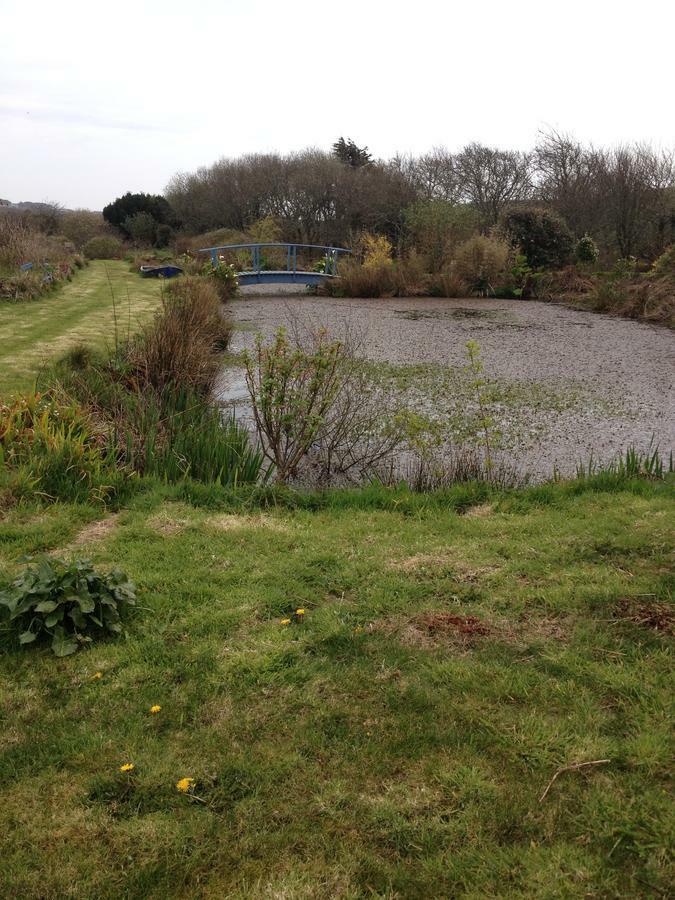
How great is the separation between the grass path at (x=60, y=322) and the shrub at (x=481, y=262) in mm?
8427

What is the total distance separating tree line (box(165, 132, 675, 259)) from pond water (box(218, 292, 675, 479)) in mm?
6940

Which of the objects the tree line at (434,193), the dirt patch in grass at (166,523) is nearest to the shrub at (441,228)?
the tree line at (434,193)

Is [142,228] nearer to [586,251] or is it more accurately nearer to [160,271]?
[160,271]

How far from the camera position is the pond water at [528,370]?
21.6ft

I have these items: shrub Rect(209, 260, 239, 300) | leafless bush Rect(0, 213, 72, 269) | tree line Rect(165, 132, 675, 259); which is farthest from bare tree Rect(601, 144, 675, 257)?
leafless bush Rect(0, 213, 72, 269)

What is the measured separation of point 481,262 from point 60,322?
40.8 ft

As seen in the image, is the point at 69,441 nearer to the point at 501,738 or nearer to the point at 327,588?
the point at 327,588

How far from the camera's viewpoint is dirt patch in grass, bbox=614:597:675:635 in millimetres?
2827

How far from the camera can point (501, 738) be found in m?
2.24

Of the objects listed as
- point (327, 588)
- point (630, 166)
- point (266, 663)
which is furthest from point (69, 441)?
point (630, 166)

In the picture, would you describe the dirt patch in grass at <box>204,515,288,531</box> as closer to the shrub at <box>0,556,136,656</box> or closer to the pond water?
the shrub at <box>0,556,136,656</box>

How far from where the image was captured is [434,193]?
2786 cm

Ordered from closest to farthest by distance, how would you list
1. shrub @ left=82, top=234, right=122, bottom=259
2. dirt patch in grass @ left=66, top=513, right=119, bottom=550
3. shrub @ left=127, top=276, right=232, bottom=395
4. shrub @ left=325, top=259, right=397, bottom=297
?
dirt patch in grass @ left=66, top=513, right=119, bottom=550 → shrub @ left=127, top=276, right=232, bottom=395 → shrub @ left=325, top=259, right=397, bottom=297 → shrub @ left=82, top=234, right=122, bottom=259

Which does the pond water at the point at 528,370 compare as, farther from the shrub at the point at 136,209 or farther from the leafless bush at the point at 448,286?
the shrub at the point at 136,209
